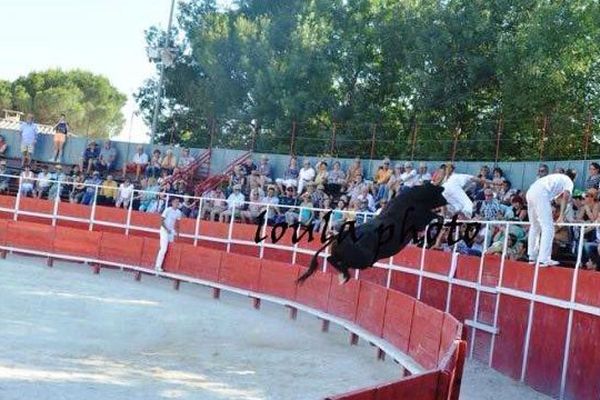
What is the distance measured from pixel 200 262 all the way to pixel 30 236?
5173 millimetres

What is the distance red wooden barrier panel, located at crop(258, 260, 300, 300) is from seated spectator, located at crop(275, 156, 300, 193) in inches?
111

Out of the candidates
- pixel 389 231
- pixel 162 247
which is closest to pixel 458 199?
pixel 389 231

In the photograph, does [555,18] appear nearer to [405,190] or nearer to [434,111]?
[434,111]

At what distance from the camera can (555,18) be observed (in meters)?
23.8

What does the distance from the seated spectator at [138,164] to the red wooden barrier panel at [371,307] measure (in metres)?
12.1

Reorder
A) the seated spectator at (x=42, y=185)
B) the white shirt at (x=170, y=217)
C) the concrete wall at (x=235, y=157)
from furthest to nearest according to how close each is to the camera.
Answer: the seated spectator at (x=42, y=185), the white shirt at (x=170, y=217), the concrete wall at (x=235, y=157)

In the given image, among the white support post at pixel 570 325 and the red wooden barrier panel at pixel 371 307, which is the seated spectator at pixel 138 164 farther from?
the white support post at pixel 570 325

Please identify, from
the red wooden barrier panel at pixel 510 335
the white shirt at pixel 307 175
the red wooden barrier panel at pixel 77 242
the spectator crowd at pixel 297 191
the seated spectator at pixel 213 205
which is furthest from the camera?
the red wooden barrier panel at pixel 77 242

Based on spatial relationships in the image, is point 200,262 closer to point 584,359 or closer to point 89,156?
point 89,156

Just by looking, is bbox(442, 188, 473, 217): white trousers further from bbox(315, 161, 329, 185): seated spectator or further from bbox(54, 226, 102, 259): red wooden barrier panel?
bbox(54, 226, 102, 259): red wooden barrier panel

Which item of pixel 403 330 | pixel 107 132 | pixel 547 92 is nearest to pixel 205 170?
pixel 547 92

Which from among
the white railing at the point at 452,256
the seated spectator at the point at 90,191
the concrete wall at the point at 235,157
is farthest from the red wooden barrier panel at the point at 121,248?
the concrete wall at the point at 235,157

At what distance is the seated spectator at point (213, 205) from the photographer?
62.8ft

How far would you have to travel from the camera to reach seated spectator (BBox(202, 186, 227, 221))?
62.8 ft
